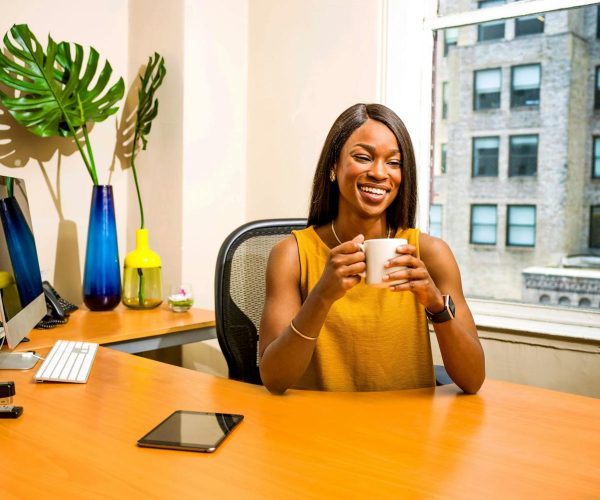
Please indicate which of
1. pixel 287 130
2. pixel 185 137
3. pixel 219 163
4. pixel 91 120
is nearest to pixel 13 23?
pixel 91 120

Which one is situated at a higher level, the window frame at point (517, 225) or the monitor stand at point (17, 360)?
the window frame at point (517, 225)

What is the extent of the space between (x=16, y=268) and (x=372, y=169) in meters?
0.87

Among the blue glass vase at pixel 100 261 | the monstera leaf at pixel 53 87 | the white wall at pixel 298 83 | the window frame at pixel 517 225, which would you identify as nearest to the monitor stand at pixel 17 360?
the blue glass vase at pixel 100 261

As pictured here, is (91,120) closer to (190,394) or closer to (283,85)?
(283,85)

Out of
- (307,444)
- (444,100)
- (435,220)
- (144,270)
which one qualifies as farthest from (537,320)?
(307,444)

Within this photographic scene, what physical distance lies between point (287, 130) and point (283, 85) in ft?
0.67

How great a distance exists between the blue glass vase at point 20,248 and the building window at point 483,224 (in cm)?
170

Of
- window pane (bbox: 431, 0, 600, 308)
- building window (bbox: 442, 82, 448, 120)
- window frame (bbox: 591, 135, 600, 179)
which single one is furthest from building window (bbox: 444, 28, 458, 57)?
window frame (bbox: 591, 135, 600, 179)

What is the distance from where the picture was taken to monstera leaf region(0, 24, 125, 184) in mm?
2285

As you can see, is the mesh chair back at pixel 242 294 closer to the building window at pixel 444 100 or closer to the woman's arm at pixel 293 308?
the woman's arm at pixel 293 308

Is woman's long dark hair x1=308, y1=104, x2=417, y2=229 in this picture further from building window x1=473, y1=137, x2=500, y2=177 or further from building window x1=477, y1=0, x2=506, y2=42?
building window x1=477, y1=0, x2=506, y2=42

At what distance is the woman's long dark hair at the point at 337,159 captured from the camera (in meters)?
1.50

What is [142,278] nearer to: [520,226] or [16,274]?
[16,274]

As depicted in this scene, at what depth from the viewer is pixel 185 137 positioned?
275 centimetres
